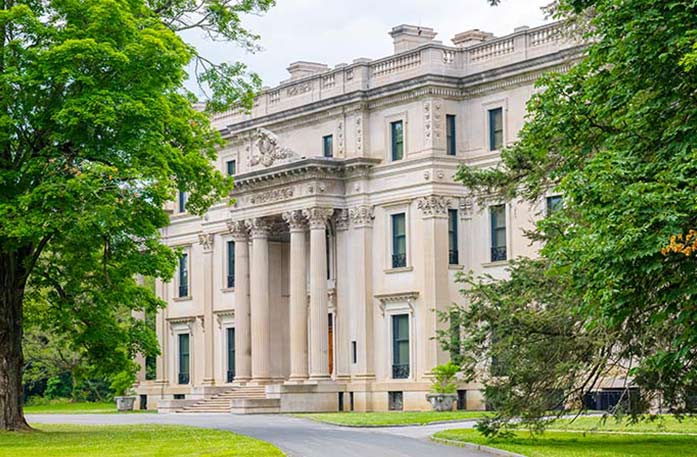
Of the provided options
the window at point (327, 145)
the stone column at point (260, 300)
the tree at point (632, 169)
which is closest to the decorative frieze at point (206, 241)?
the stone column at point (260, 300)

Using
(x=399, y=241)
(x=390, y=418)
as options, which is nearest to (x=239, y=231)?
(x=399, y=241)

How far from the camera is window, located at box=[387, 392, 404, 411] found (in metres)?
59.3

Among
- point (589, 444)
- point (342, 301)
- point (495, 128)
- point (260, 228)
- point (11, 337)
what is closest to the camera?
point (589, 444)

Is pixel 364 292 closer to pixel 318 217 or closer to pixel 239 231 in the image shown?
pixel 318 217

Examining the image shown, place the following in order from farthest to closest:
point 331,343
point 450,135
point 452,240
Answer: point 331,343 → point 452,240 → point 450,135

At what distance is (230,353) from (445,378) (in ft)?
56.6

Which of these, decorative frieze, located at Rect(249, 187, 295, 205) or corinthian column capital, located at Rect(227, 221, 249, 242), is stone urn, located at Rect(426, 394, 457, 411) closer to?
decorative frieze, located at Rect(249, 187, 295, 205)

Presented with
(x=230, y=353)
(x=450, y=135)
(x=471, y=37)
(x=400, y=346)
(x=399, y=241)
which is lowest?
(x=230, y=353)

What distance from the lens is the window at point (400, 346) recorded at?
197 feet

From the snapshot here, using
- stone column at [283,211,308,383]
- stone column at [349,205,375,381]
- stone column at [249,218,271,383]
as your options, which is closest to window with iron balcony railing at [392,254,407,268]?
stone column at [349,205,375,381]

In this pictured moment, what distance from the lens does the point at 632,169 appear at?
948 inches

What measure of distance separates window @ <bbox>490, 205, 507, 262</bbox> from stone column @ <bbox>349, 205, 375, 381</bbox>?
5.97 meters

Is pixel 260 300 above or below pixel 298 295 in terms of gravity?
below

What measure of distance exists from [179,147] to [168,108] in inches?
112
